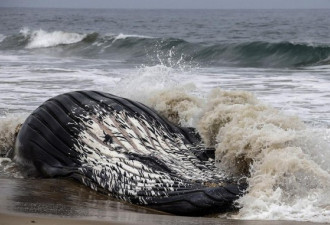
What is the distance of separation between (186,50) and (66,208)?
22787 millimetres

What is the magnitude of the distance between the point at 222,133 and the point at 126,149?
943mm

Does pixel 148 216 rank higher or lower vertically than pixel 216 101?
lower

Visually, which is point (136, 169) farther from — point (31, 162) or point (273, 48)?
point (273, 48)

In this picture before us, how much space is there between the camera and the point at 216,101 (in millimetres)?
7277

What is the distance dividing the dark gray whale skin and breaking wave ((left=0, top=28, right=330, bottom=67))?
12.3m

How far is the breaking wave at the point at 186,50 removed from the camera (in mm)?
23750

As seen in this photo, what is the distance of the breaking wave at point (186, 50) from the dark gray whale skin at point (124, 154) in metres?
12.3

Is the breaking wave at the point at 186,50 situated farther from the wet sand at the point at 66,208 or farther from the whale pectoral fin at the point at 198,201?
the whale pectoral fin at the point at 198,201

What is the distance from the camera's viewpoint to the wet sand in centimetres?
473

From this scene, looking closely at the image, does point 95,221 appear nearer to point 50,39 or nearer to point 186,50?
point 186,50

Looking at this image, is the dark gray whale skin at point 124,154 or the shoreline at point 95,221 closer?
the shoreline at point 95,221

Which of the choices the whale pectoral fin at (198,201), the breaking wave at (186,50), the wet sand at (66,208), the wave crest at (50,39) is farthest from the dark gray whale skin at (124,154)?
the wave crest at (50,39)

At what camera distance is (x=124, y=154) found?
616 centimetres

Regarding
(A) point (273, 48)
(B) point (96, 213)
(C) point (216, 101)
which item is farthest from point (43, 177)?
(A) point (273, 48)
